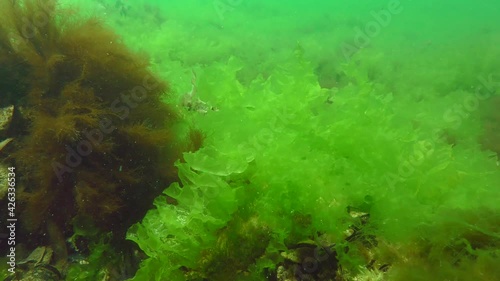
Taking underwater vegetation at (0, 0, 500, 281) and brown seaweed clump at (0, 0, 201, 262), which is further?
brown seaweed clump at (0, 0, 201, 262)

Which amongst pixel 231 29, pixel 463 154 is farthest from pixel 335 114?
pixel 231 29

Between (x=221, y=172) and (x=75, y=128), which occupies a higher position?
(x=221, y=172)

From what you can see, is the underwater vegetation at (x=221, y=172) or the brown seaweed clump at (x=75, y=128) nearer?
the underwater vegetation at (x=221, y=172)

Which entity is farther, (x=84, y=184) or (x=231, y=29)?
(x=231, y=29)

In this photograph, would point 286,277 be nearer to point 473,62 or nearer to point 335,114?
point 335,114

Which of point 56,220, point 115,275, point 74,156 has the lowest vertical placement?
point 115,275

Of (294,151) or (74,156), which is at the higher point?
(294,151)

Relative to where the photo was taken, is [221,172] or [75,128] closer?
[221,172]

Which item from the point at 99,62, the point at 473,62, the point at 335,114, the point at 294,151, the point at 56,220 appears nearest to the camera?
the point at 294,151
